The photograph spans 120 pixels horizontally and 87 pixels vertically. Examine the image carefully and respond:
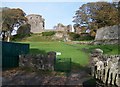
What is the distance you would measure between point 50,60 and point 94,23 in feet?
132

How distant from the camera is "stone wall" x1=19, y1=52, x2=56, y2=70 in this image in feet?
56.0

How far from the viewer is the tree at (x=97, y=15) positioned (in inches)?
2149

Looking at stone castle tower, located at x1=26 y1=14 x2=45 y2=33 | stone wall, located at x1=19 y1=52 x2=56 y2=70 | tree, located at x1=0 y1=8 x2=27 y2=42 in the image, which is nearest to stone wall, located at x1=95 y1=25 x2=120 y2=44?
tree, located at x1=0 y1=8 x2=27 y2=42

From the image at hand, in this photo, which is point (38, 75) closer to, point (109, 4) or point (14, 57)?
point (14, 57)

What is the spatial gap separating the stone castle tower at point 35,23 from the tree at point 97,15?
15.4m

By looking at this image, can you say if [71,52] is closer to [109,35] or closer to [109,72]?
[109,72]

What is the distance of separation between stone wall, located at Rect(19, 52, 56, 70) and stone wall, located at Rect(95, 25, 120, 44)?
23.1 meters

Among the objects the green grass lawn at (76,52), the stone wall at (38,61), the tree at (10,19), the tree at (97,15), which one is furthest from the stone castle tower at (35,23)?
the stone wall at (38,61)

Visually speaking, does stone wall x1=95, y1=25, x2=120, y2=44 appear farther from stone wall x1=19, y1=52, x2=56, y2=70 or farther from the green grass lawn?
stone wall x1=19, y1=52, x2=56, y2=70

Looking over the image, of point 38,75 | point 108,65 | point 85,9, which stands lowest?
point 38,75

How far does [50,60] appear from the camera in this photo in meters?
17.1

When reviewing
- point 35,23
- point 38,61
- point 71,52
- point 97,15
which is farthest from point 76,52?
point 35,23

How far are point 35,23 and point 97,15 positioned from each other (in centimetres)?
2298

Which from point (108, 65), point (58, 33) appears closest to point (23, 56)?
point (108, 65)
